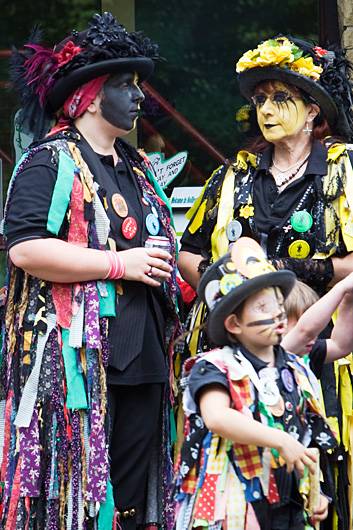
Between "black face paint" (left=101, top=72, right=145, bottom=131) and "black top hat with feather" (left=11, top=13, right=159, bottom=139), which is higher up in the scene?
"black top hat with feather" (left=11, top=13, right=159, bottom=139)

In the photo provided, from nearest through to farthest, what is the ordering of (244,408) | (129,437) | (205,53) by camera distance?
(244,408) < (129,437) < (205,53)

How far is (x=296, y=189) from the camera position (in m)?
4.84

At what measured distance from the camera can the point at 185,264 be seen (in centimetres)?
509

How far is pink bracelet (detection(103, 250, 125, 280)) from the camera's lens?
443cm

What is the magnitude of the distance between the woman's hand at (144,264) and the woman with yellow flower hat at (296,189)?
382mm

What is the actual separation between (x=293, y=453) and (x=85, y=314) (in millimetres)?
1279

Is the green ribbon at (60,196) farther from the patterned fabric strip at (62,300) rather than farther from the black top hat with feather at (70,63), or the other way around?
the black top hat with feather at (70,63)

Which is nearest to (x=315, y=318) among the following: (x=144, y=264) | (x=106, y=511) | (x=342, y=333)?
(x=342, y=333)

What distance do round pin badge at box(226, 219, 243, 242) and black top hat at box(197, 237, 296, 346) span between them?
106 centimetres

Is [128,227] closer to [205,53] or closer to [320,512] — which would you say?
[320,512]

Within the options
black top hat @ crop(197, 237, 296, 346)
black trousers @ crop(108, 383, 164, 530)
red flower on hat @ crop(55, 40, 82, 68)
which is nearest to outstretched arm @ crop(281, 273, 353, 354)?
black top hat @ crop(197, 237, 296, 346)

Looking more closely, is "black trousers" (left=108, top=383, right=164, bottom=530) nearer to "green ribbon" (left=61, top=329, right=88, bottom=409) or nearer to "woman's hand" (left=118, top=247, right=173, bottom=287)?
"green ribbon" (left=61, top=329, right=88, bottom=409)

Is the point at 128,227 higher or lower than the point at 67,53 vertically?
lower

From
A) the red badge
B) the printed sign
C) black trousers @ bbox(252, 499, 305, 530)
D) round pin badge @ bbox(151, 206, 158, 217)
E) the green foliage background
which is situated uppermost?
the green foliage background
